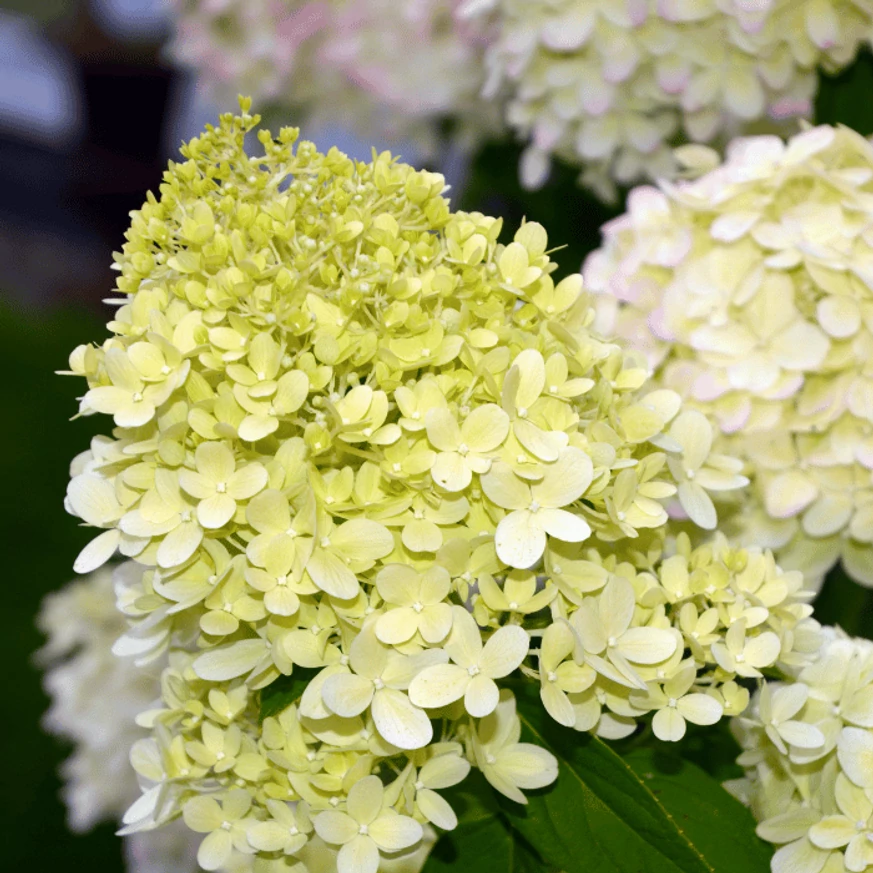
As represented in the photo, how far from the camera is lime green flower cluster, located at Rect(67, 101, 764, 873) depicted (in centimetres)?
35

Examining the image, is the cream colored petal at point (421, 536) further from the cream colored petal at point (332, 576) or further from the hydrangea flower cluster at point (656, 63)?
the hydrangea flower cluster at point (656, 63)

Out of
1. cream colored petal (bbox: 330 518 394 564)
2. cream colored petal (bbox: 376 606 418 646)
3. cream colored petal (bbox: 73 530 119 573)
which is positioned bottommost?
cream colored petal (bbox: 73 530 119 573)

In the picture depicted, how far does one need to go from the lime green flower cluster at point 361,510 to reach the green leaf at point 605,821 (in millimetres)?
17

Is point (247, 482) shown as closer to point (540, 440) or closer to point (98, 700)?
point (540, 440)

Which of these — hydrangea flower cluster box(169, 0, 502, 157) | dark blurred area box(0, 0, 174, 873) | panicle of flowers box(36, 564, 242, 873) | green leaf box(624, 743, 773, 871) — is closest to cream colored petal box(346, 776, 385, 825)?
A: green leaf box(624, 743, 773, 871)

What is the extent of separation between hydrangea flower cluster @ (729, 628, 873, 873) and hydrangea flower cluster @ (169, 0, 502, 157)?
649 millimetres

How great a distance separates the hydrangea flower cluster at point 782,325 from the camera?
50cm

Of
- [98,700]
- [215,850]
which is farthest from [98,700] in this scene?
[215,850]

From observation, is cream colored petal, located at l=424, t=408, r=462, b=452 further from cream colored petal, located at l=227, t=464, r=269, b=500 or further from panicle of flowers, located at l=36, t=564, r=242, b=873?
panicle of flowers, located at l=36, t=564, r=242, b=873

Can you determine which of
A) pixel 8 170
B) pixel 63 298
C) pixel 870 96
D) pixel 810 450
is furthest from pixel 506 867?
pixel 8 170

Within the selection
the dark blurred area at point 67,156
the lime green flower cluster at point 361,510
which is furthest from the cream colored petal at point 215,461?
the dark blurred area at point 67,156

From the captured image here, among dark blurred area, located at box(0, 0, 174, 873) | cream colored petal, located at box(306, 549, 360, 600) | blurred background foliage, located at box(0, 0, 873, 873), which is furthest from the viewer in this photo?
dark blurred area, located at box(0, 0, 174, 873)

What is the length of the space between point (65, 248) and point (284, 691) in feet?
8.31

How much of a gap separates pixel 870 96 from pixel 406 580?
499mm
